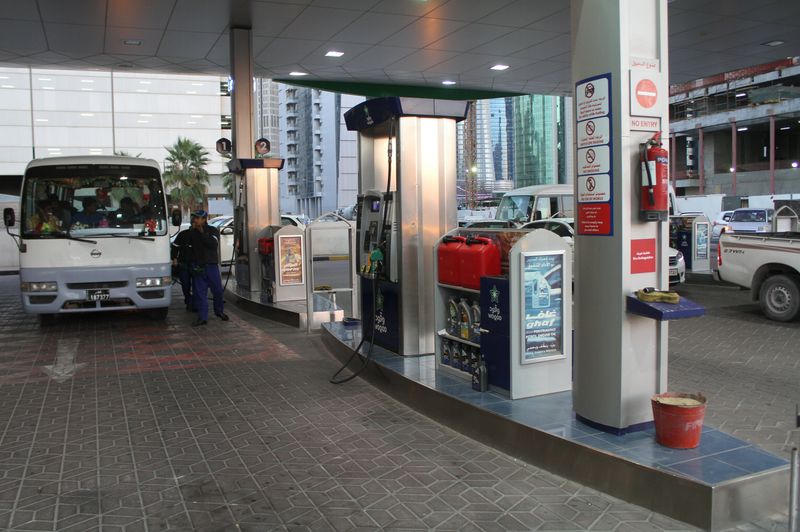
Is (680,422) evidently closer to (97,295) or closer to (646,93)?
(646,93)

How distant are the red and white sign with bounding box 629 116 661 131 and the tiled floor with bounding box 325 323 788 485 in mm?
2078

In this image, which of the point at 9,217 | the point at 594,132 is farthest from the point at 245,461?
the point at 9,217

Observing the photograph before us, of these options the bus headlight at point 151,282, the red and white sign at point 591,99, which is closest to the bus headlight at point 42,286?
the bus headlight at point 151,282

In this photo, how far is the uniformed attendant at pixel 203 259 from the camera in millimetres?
10617

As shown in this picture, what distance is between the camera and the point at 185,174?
5106cm

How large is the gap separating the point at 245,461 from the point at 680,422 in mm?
3023

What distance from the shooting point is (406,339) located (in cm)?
727

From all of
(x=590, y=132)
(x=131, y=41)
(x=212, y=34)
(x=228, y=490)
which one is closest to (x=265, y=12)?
(x=212, y=34)

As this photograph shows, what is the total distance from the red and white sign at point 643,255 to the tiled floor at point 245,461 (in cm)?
152

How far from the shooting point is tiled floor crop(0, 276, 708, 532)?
400 cm

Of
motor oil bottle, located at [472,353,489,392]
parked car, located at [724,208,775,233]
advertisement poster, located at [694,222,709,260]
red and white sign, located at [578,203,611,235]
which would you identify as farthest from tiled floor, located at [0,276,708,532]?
parked car, located at [724,208,775,233]

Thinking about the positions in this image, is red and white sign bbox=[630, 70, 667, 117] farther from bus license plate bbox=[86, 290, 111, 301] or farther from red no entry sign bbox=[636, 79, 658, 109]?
bus license plate bbox=[86, 290, 111, 301]

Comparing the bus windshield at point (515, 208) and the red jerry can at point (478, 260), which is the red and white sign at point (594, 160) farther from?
the bus windshield at point (515, 208)

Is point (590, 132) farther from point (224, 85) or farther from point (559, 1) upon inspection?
point (224, 85)
